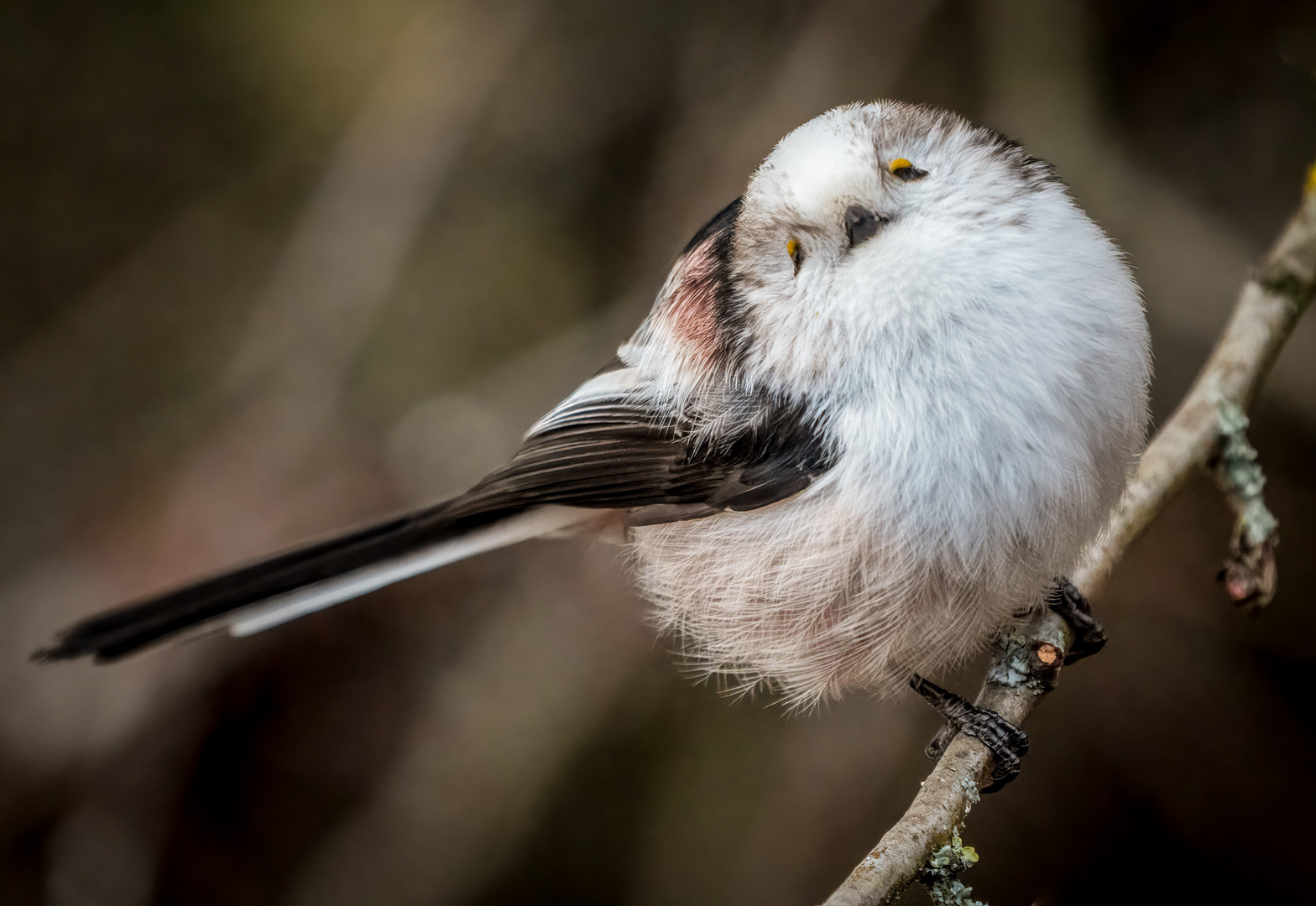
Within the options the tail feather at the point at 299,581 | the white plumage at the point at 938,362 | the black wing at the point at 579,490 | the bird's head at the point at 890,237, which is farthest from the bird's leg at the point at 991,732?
the tail feather at the point at 299,581

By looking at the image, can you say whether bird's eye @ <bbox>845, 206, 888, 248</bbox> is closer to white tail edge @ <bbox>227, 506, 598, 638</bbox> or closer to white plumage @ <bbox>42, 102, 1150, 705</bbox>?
white plumage @ <bbox>42, 102, 1150, 705</bbox>

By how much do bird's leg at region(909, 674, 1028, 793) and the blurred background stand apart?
570 millimetres

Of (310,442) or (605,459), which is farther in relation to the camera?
(310,442)

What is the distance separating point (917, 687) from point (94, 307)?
2183mm

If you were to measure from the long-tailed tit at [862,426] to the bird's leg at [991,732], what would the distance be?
0.06 m

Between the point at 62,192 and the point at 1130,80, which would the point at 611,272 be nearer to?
the point at 1130,80

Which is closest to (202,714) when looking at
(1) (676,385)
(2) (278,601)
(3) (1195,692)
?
(2) (278,601)

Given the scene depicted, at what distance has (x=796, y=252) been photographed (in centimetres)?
90

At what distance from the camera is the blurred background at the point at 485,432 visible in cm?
164

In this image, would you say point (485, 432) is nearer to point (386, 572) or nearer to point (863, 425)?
point (386, 572)

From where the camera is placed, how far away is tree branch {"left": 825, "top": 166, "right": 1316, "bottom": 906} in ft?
3.68

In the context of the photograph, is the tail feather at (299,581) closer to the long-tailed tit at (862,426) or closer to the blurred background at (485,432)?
the long-tailed tit at (862,426)

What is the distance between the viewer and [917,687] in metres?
1.20

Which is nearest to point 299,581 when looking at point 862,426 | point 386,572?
point 386,572
